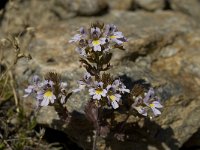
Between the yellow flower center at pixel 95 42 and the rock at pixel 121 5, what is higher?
the yellow flower center at pixel 95 42

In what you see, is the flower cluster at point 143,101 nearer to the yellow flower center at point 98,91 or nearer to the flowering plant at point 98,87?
the flowering plant at point 98,87

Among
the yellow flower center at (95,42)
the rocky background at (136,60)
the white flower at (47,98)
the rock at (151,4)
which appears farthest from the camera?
the rock at (151,4)

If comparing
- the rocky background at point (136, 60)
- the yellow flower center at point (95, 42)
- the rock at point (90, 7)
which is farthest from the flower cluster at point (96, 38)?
the rock at point (90, 7)

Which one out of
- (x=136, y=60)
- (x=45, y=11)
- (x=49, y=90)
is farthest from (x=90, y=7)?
(x=49, y=90)

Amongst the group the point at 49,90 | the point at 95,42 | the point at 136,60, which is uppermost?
the point at 95,42

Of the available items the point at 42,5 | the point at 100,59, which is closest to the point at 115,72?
the point at 100,59

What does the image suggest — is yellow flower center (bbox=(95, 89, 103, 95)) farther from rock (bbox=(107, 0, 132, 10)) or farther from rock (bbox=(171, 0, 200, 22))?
rock (bbox=(171, 0, 200, 22))

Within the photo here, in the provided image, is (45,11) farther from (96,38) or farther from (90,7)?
(96,38)
